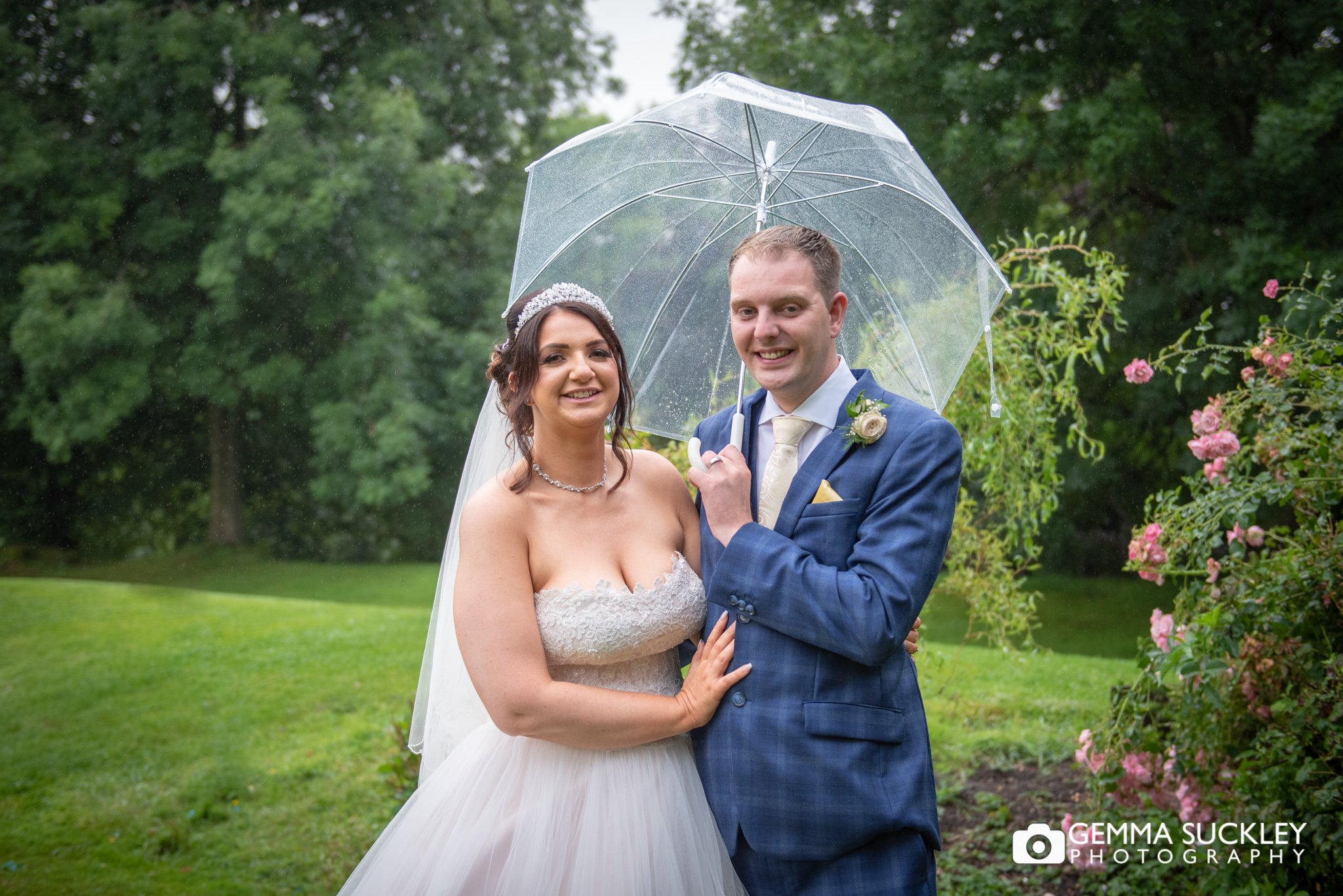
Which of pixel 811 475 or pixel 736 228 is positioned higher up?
pixel 736 228

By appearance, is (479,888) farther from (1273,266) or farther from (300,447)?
(300,447)

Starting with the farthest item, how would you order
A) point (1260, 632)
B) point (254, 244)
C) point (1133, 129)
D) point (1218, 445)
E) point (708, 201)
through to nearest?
point (254, 244)
point (1133, 129)
point (1218, 445)
point (1260, 632)
point (708, 201)

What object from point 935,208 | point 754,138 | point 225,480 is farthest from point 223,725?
point 225,480

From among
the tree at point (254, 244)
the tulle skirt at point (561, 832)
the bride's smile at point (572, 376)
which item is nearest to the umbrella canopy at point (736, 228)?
the bride's smile at point (572, 376)

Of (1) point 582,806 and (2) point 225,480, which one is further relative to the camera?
(2) point 225,480

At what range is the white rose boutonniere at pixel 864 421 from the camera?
228cm

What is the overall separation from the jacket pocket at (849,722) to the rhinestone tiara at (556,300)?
1.10 m

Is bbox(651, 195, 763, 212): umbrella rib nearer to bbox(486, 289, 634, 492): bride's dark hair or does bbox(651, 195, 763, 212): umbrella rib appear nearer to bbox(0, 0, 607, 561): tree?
bbox(486, 289, 634, 492): bride's dark hair

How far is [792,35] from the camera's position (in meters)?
13.3

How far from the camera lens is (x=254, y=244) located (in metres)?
14.1

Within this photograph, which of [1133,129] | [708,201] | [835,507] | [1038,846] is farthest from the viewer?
[1133,129]

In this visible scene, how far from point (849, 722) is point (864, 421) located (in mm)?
665

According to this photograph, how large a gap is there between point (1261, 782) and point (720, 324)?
7.26 ft

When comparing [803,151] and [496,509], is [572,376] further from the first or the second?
[803,151]
